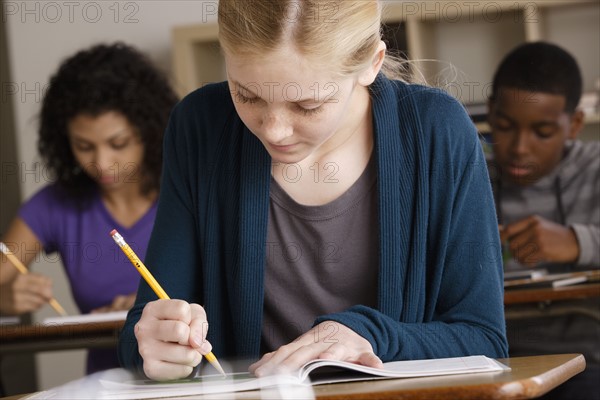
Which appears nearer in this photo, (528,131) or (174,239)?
(174,239)

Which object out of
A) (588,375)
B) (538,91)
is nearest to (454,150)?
(588,375)

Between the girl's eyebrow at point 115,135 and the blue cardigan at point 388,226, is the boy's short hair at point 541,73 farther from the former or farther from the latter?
the blue cardigan at point 388,226

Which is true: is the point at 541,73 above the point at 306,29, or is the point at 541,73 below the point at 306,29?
below

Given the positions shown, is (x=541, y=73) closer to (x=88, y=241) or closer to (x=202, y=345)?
(x=88, y=241)

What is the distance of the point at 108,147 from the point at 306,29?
1708mm

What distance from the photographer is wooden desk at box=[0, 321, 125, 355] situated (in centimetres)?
228

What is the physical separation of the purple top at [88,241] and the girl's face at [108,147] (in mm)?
122

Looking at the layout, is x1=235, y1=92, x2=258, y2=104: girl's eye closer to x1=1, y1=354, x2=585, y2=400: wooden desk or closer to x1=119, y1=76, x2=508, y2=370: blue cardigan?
x1=119, y1=76, x2=508, y2=370: blue cardigan

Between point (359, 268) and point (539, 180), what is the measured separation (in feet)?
5.32

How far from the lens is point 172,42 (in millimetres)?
4105

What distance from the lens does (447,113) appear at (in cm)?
136

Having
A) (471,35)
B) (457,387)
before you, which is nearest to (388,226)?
(457,387)

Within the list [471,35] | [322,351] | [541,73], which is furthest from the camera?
[471,35]

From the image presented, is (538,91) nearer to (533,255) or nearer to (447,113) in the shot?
(533,255)
